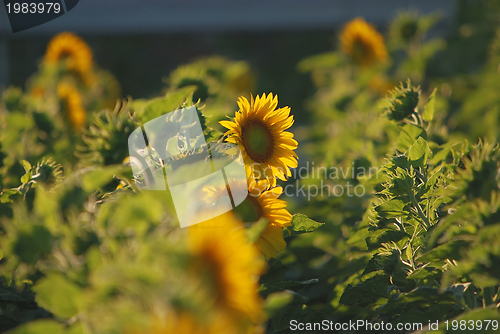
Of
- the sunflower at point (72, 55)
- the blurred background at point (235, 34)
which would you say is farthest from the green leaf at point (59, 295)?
the blurred background at point (235, 34)

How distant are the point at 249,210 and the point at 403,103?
35 cm

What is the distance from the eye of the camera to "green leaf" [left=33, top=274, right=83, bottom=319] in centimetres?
28

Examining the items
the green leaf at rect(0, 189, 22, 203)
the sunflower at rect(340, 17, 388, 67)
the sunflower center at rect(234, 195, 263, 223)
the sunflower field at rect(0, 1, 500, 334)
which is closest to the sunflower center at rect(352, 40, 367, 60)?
the sunflower at rect(340, 17, 388, 67)

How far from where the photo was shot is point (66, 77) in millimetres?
1301

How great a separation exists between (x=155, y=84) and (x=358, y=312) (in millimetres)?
2185

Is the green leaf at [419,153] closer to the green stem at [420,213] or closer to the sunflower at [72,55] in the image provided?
the green stem at [420,213]

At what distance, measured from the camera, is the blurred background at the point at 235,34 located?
239 cm

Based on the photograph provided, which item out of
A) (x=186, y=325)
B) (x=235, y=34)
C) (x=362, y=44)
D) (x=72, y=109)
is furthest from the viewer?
(x=235, y=34)

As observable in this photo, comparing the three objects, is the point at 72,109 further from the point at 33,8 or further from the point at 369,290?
the point at 369,290

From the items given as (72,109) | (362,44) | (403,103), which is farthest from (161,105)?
(362,44)

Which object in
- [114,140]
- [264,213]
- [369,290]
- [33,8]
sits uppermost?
[33,8]

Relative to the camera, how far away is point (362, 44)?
4.80 ft

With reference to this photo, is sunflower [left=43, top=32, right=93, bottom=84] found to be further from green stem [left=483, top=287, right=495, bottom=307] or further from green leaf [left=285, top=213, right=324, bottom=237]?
green stem [left=483, top=287, right=495, bottom=307]

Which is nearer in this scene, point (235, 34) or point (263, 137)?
point (263, 137)
